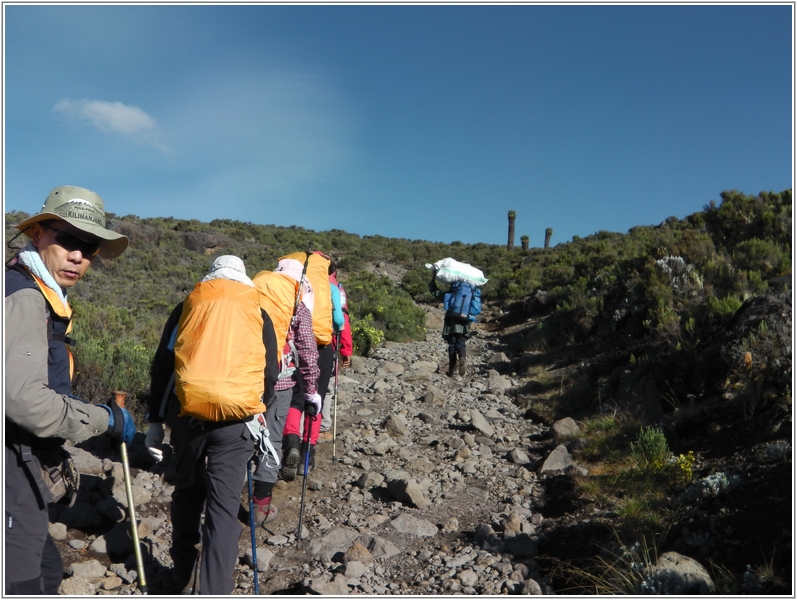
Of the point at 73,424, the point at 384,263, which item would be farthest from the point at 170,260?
the point at 73,424

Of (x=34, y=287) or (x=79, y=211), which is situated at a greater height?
(x=79, y=211)

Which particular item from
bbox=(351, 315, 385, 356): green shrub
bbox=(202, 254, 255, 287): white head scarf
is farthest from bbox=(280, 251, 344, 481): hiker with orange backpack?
bbox=(351, 315, 385, 356): green shrub

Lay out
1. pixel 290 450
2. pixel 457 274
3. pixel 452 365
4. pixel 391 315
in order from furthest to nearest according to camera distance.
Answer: pixel 391 315 → pixel 452 365 → pixel 457 274 → pixel 290 450

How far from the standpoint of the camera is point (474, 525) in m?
4.94

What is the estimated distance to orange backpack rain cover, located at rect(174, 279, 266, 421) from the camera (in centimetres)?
304

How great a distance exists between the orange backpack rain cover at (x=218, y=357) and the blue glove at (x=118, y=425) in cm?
28

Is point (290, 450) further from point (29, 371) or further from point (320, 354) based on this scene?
point (29, 371)

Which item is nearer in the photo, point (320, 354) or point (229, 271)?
point (229, 271)

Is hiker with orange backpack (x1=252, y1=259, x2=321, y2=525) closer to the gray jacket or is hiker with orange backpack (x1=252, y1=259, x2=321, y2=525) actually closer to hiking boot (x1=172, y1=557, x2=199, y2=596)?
hiking boot (x1=172, y1=557, x2=199, y2=596)

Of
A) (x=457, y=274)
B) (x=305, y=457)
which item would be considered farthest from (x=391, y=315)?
(x=305, y=457)

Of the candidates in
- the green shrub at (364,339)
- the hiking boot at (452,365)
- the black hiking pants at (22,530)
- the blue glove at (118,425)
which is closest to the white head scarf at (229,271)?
the blue glove at (118,425)

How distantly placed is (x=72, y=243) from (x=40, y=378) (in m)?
0.63

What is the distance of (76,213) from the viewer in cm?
259

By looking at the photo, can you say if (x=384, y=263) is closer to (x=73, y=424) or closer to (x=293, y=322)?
(x=293, y=322)
